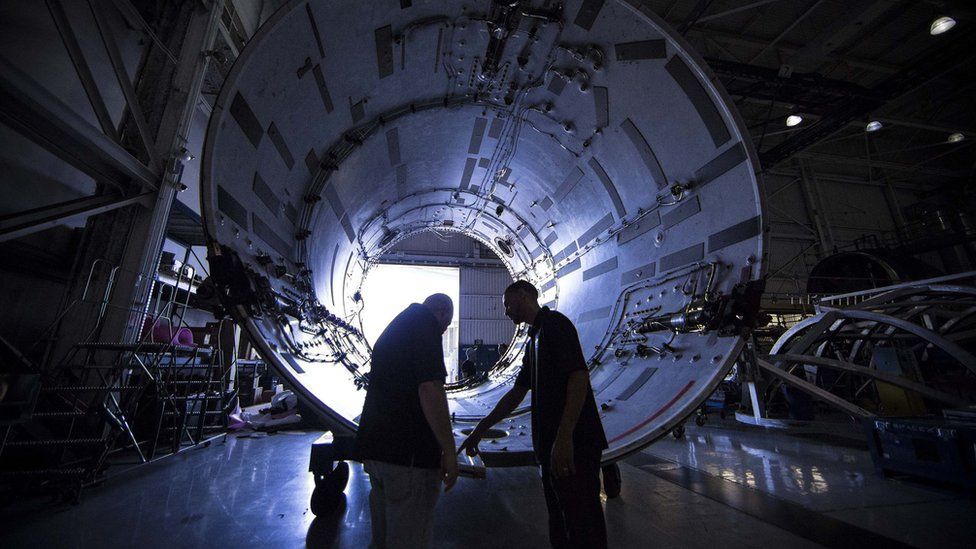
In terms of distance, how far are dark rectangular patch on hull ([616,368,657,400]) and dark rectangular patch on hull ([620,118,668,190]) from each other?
1615mm

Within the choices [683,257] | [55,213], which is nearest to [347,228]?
[55,213]

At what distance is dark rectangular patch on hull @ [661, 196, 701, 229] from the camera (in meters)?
3.05

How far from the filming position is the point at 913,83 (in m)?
10.6

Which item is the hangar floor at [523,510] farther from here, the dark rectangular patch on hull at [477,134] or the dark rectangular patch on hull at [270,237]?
the dark rectangular patch on hull at [477,134]

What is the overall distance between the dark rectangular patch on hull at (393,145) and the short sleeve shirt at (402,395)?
2.54 meters

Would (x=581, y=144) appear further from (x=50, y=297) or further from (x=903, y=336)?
(x=903, y=336)

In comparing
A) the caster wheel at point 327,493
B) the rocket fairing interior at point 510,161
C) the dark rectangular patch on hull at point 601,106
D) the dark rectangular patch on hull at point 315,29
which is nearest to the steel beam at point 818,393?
the rocket fairing interior at point 510,161

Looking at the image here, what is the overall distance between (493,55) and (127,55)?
5.13 metres

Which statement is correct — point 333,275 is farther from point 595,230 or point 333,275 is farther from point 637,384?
point 637,384

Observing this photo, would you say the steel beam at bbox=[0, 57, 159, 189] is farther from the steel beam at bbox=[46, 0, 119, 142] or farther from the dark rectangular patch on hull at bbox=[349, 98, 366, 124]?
the dark rectangular patch on hull at bbox=[349, 98, 366, 124]

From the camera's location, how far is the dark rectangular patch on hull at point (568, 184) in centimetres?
431

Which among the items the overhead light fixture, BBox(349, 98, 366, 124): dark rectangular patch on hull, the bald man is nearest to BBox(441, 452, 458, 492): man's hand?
the bald man

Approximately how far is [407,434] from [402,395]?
182 millimetres

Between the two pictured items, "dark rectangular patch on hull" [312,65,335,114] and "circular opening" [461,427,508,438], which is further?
"circular opening" [461,427,508,438]
